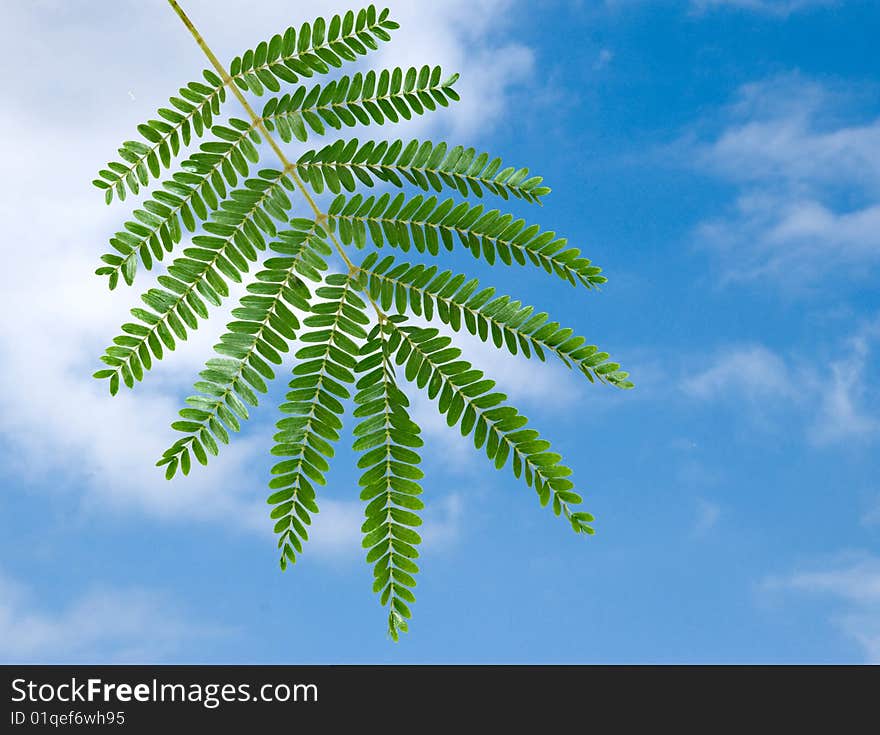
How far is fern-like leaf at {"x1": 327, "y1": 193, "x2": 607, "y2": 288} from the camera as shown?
3.15 m

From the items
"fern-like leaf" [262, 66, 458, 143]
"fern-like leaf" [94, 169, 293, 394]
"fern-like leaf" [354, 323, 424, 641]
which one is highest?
"fern-like leaf" [262, 66, 458, 143]

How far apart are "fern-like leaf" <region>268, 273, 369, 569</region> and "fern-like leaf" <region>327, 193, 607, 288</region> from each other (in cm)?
33

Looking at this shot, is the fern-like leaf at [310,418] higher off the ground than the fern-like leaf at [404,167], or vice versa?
the fern-like leaf at [404,167]

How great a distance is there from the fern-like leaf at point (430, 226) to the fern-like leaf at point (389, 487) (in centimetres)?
47

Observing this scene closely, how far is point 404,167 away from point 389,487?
113cm

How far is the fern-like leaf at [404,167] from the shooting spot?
322 cm

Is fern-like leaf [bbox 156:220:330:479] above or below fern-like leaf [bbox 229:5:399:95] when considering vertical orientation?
below

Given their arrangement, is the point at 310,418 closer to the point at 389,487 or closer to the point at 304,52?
the point at 389,487

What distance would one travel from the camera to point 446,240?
3.18m

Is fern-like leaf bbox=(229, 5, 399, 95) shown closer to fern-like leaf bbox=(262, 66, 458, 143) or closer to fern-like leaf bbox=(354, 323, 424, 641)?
fern-like leaf bbox=(262, 66, 458, 143)

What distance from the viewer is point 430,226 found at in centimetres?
317

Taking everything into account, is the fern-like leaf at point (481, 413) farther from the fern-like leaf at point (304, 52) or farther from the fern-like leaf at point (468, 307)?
the fern-like leaf at point (304, 52)

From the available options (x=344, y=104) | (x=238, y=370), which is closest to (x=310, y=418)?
(x=238, y=370)

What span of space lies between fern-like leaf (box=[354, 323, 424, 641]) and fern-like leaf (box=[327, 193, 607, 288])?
0.47 metres
